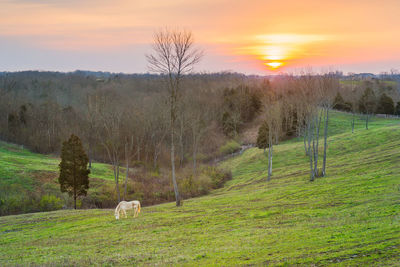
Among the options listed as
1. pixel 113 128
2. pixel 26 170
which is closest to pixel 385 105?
pixel 113 128

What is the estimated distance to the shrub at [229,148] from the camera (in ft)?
283

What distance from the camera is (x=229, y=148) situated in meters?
87.2

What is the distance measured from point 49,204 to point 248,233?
35.9 m

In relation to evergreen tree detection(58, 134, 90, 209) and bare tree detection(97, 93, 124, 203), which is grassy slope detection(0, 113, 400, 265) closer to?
evergreen tree detection(58, 134, 90, 209)

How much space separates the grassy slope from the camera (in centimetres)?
1354

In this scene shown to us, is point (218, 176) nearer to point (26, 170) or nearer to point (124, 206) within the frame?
point (26, 170)

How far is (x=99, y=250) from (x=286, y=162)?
1918 inches

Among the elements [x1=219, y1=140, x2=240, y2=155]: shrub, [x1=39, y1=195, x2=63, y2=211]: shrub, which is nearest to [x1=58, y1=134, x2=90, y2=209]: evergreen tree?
[x1=39, y1=195, x2=63, y2=211]: shrub

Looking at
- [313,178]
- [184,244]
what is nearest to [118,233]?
[184,244]

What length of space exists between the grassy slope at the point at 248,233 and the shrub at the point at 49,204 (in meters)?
14.1

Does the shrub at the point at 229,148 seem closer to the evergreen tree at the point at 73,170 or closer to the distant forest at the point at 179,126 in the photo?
the distant forest at the point at 179,126

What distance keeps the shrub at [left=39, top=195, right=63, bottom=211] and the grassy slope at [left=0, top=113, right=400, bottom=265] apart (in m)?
14.1

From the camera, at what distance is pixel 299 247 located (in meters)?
14.1

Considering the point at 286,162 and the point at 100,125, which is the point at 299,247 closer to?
the point at 286,162
